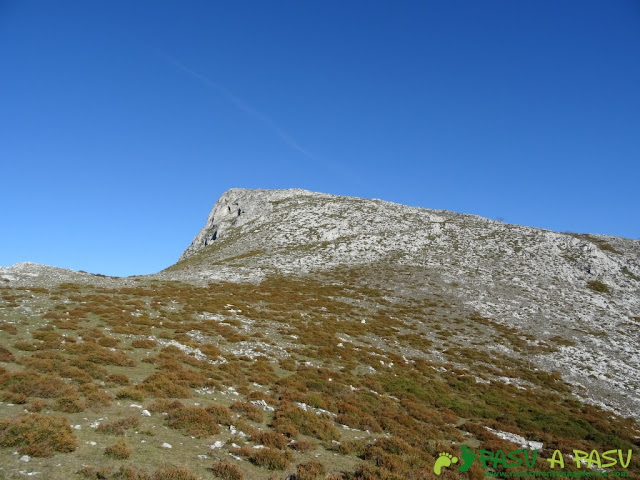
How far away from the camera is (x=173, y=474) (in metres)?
11.1

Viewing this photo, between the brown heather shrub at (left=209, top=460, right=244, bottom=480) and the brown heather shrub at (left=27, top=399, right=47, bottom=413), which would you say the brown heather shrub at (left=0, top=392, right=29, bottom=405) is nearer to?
the brown heather shrub at (left=27, top=399, right=47, bottom=413)

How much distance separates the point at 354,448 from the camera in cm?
1606

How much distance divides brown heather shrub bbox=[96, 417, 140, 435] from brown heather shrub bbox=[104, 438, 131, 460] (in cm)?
127

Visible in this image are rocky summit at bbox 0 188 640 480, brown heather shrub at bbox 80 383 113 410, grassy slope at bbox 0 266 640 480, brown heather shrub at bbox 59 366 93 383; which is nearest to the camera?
grassy slope at bbox 0 266 640 480

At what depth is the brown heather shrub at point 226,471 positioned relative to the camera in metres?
11.9

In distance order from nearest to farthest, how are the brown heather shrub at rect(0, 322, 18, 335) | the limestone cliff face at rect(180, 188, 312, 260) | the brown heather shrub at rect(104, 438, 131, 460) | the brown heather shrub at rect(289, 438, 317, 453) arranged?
the brown heather shrub at rect(104, 438, 131, 460)
the brown heather shrub at rect(289, 438, 317, 453)
the brown heather shrub at rect(0, 322, 18, 335)
the limestone cliff face at rect(180, 188, 312, 260)

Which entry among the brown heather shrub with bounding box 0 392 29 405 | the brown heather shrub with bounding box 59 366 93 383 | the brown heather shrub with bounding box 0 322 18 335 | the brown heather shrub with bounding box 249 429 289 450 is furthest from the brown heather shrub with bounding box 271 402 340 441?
the brown heather shrub with bounding box 0 322 18 335

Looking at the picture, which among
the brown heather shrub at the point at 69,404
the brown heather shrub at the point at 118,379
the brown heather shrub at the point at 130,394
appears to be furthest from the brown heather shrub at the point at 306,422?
the brown heather shrub at the point at 69,404

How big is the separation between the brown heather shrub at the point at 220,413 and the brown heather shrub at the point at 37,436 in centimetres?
536

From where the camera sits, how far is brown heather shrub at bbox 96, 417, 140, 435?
13422mm

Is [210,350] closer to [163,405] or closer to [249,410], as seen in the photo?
[249,410]

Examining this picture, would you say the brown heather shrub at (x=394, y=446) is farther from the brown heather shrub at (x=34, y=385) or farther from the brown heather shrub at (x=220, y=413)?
the brown heather shrub at (x=34, y=385)

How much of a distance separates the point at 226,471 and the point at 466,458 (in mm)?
11857

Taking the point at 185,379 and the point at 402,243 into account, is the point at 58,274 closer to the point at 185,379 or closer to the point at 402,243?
the point at 185,379
